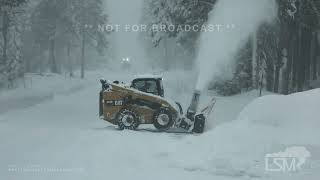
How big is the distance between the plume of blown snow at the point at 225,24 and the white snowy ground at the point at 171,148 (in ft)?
5.74

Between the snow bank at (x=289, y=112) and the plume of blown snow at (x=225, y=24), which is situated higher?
the plume of blown snow at (x=225, y=24)

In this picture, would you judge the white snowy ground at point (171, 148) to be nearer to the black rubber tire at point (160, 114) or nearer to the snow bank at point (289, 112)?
the snow bank at point (289, 112)

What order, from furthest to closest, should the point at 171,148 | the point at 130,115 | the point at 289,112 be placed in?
the point at 130,115 < the point at 289,112 < the point at 171,148

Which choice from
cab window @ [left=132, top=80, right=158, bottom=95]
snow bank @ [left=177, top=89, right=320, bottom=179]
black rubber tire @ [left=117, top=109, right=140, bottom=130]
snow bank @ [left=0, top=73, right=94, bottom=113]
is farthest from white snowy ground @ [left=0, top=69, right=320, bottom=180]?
snow bank @ [left=0, top=73, right=94, bottom=113]

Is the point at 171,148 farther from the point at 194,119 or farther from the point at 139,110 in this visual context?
the point at 139,110

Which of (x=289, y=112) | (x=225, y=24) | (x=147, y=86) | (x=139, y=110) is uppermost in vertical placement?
(x=225, y=24)

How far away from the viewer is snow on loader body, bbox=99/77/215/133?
52.7 feet

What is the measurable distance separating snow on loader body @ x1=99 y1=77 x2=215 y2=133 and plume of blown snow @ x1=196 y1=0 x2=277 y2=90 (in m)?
1.13

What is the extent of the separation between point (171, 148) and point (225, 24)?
7.36 metres

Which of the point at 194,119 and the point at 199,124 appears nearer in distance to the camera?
the point at 199,124

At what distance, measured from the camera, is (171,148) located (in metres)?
12.5

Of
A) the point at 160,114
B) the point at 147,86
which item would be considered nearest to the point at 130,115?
the point at 160,114

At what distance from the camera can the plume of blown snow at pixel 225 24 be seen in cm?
1638

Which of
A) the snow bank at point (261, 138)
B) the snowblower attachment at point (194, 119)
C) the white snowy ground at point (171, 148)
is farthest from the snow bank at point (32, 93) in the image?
the snow bank at point (261, 138)
